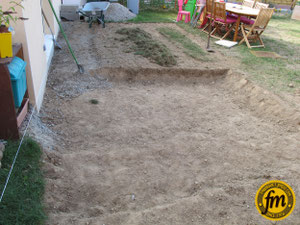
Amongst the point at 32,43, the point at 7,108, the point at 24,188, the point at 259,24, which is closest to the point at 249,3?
the point at 259,24

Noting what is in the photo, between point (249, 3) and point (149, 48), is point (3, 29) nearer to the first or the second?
point (149, 48)

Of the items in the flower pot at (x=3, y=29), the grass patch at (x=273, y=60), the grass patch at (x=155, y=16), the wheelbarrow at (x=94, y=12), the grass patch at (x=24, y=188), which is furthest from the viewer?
the grass patch at (x=155, y=16)

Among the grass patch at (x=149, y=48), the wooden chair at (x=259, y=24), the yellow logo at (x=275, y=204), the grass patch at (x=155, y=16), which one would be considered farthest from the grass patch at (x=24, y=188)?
the grass patch at (x=155, y=16)

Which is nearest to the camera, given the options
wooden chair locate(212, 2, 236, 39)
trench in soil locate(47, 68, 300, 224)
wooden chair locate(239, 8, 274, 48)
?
trench in soil locate(47, 68, 300, 224)

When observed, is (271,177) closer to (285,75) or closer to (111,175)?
(111,175)

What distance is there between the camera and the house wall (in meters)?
3.41

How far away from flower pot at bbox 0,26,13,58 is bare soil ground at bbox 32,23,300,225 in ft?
3.57

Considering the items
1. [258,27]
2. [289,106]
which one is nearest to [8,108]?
[289,106]

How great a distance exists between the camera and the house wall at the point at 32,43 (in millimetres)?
3414

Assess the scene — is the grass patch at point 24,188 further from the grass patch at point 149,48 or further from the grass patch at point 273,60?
the grass patch at point 273,60

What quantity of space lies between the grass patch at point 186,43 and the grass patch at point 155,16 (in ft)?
5.24

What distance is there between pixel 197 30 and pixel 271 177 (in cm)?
769

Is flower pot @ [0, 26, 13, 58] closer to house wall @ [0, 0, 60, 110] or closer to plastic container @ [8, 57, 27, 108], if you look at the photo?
plastic container @ [8, 57, 27, 108]

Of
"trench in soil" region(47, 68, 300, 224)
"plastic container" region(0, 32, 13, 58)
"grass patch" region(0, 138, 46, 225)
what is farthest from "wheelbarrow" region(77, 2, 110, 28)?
"grass patch" region(0, 138, 46, 225)
